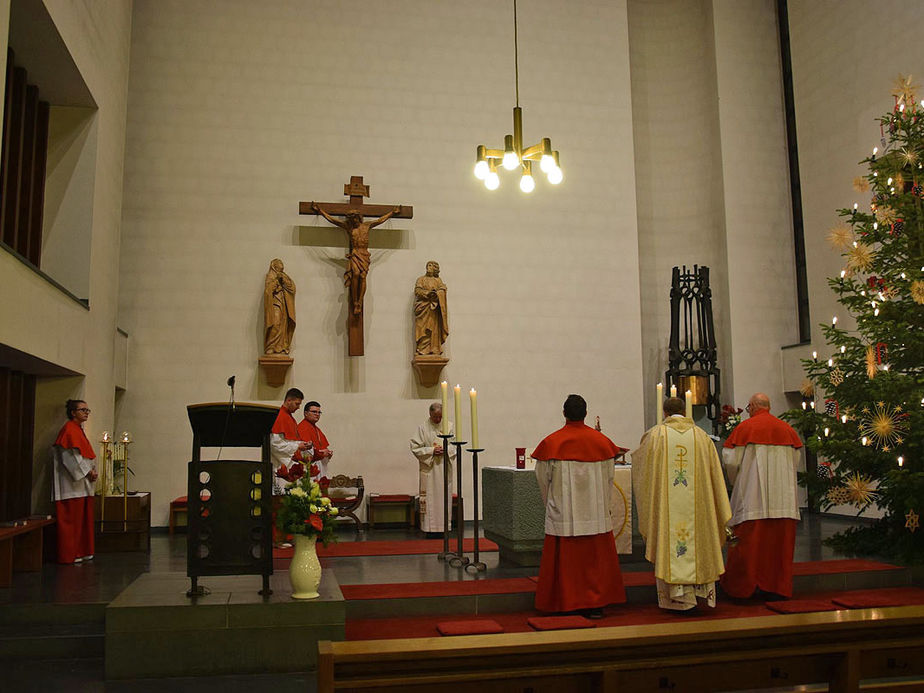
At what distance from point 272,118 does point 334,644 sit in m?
10.5

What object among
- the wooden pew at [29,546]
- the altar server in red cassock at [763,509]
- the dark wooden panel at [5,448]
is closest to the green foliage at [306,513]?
the wooden pew at [29,546]

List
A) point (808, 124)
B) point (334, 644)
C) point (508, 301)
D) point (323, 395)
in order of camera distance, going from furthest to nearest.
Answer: point (808, 124) → point (508, 301) → point (323, 395) → point (334, 644)

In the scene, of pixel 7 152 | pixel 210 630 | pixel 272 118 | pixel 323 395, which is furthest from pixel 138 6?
pixel 210 630

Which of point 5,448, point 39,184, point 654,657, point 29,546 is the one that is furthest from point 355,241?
point 654,657

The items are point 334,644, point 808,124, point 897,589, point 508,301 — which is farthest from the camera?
point 808,124

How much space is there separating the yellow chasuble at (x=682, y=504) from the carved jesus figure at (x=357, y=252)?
5.82 metres

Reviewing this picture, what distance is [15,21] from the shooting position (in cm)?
764

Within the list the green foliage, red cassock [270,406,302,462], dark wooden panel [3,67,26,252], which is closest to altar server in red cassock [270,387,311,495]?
red cassock [270,406,302,462]

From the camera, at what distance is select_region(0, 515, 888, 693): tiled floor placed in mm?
5262

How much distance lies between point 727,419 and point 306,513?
26.4 feet

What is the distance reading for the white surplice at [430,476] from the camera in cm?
1035

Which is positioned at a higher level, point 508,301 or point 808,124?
point 808,124

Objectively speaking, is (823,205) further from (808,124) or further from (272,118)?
(272,118)

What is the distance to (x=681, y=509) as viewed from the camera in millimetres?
6508
